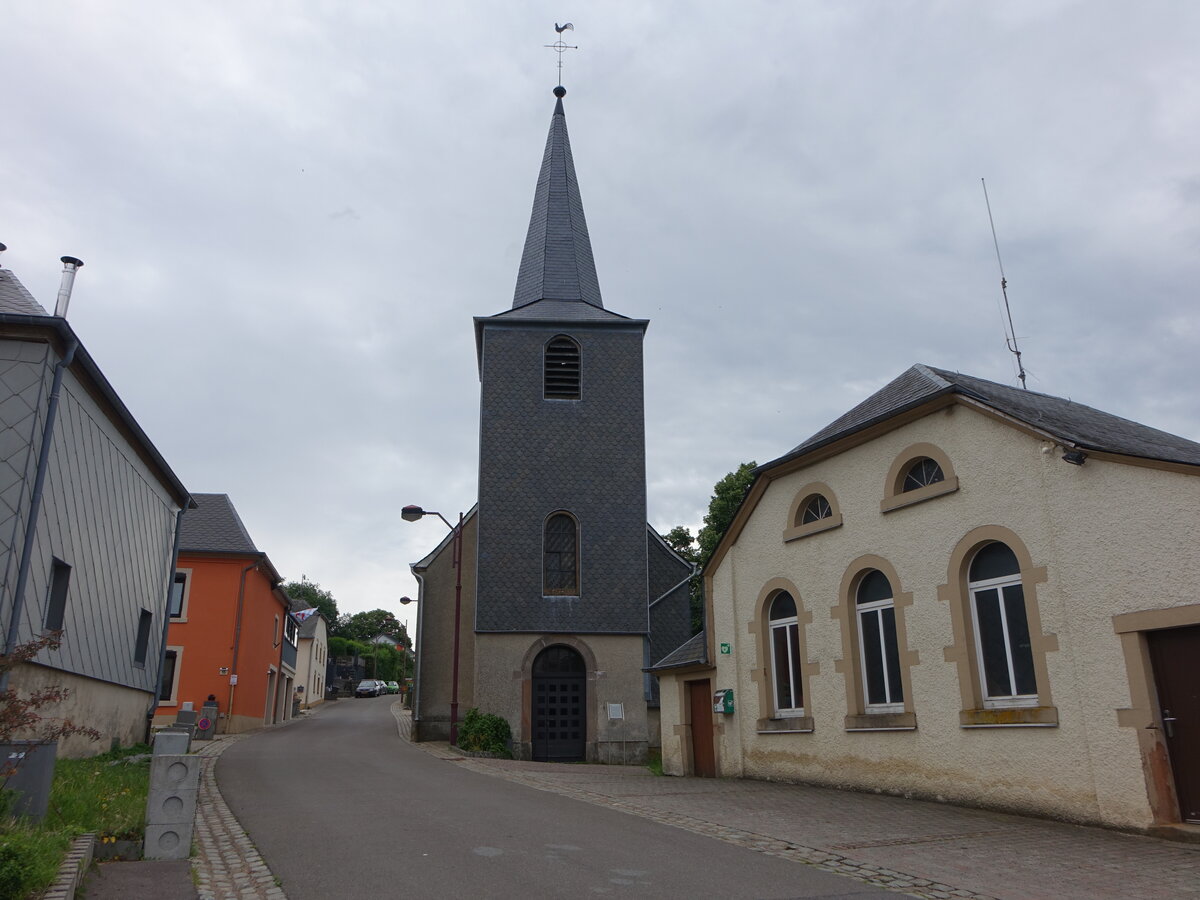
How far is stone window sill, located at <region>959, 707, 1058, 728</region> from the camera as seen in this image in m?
10.3

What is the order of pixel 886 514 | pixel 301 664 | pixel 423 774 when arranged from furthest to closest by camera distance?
1. pixel 301 664
2. pixel 423 774
3. pixel 886 514

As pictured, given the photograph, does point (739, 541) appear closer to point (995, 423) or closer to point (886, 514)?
point (886, 514)

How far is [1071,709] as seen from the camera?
10.1m

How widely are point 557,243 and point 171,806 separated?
2301 centimetres

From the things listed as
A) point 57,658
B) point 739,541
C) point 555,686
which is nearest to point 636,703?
point 555,686

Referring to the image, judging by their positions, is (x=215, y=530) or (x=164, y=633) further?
(x=215, y=530)

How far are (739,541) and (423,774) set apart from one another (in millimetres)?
6550

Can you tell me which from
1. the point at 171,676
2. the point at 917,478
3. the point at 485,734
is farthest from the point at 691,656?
the point at 171,676

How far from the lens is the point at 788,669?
48.5 feet

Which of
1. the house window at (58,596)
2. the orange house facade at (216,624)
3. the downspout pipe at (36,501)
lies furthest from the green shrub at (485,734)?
the downspout pipe at (36,501)

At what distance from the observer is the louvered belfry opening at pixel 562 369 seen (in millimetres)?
25969

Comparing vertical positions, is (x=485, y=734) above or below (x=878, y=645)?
below

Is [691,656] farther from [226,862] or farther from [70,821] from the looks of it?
[70,821]

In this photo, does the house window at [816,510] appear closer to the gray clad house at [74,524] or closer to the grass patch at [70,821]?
the grass patch at [70,821]
